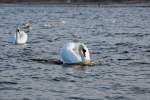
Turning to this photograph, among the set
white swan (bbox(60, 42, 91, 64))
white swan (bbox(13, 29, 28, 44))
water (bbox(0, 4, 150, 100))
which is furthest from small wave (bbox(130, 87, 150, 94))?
white swan (bbox(13, 29, 28, 44))

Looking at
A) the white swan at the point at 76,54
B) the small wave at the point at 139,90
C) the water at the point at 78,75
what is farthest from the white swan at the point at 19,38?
the small wave at the point at 139,90

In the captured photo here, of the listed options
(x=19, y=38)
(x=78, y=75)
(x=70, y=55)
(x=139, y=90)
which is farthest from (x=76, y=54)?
(x=19, y=38)

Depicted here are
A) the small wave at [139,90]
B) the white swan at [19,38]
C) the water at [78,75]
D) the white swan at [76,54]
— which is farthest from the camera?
the white swan at [19,38]

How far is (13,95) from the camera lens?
971 inches

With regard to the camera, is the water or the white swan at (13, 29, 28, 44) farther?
the white swan at (13, 29, 28, 44)

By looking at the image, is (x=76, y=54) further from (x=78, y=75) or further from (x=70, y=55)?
(x=78, y=75)

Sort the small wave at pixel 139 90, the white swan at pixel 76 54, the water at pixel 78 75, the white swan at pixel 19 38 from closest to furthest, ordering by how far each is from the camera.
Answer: the water at pixel 78 75 → the small wave at pixel 139 90 → the white swan at pixel 76 54 → the white swan at pixel 19 38

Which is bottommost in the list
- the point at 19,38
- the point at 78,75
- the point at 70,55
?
the point at 19,38

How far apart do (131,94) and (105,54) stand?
1358 cm

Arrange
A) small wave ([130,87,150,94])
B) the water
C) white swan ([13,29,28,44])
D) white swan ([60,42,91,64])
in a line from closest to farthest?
the water → small wave ([130,87,150,94]) → white swan ([60,42,91,64]) → white swan ([13,29,28,44])

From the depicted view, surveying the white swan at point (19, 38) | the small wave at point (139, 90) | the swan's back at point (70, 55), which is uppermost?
the swan's back at point (70, 55)

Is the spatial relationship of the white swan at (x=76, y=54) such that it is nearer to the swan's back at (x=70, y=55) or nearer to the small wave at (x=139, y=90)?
the swan's back at (x=70, y=55)

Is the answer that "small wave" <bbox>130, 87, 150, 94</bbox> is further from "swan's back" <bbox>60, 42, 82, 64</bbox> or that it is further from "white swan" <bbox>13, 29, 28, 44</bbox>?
"white swan" <bbox>13, 29, 28, 44</bbox>

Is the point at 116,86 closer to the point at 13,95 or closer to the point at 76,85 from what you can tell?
the point at 76,85
